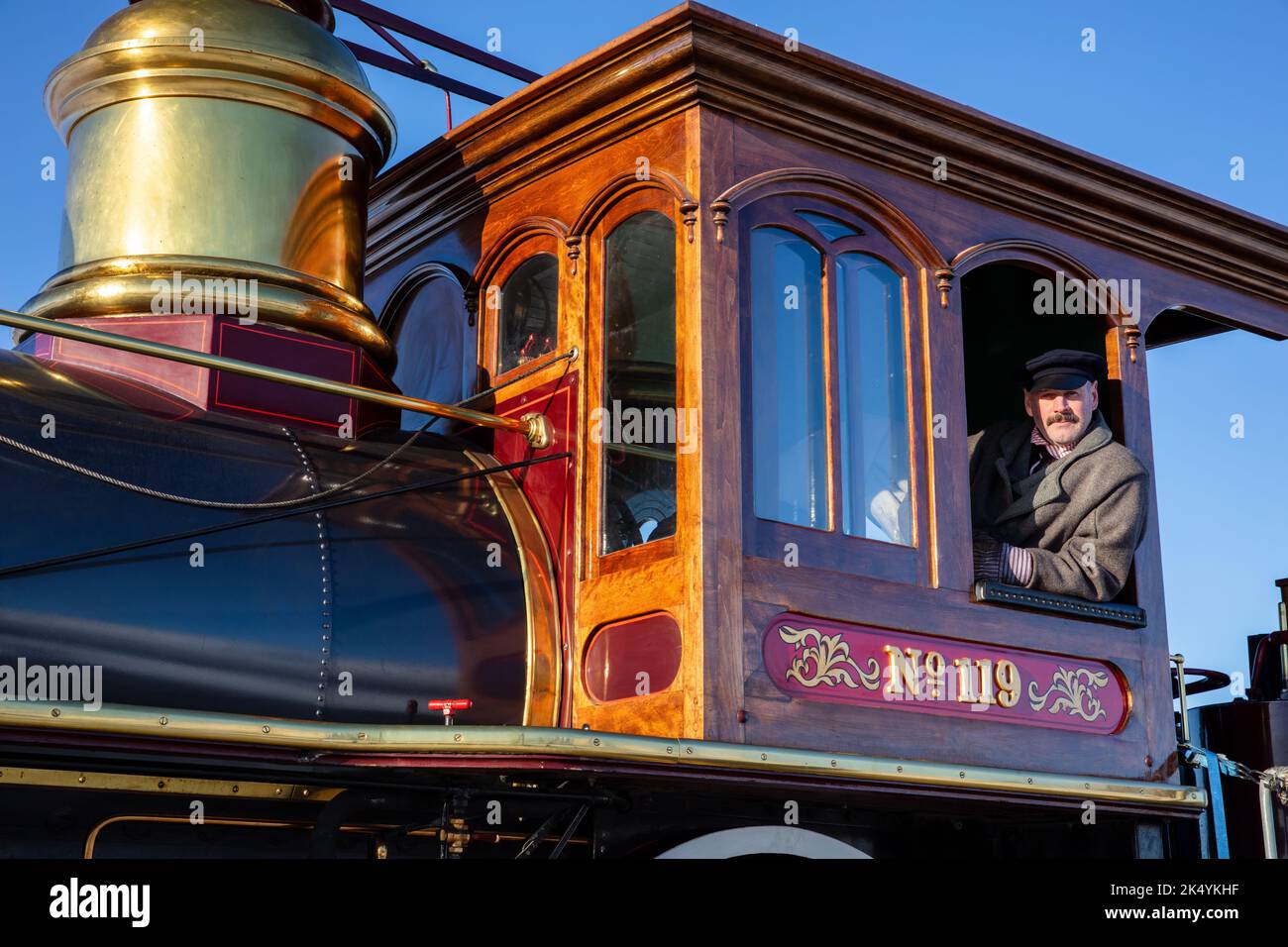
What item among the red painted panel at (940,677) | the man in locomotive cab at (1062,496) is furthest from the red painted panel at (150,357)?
the man in locomotive cab at (1062,496)

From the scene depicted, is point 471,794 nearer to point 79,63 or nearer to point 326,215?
point 326,215

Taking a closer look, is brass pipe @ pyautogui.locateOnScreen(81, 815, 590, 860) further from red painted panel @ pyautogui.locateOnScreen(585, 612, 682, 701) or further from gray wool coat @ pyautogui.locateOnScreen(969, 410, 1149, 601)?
gray wool coat @ pyautogui.locateOnScreen(969, 410, 1149, 601)

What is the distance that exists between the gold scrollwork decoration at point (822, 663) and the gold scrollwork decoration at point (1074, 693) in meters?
0.64

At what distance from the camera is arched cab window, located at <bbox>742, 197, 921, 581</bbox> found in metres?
4.52

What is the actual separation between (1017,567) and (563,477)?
1.42 m

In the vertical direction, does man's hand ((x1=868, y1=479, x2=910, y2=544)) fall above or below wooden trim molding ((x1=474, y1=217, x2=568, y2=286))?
below

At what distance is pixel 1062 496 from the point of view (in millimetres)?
5355

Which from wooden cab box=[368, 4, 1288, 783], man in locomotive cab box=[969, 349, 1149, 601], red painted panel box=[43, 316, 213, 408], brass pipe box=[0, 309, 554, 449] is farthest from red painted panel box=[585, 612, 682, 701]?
red painted panel box=[43, 316, 213, 408]

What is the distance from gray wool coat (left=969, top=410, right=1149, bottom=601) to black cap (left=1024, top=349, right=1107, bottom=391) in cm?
13

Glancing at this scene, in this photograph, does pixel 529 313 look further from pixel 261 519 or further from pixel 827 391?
pixel 261 519

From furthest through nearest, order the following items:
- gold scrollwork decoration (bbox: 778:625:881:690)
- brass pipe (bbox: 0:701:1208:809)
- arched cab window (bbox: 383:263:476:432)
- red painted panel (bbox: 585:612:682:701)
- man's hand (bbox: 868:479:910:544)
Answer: arched cab window (bbox: 383:263:476:432), man's hand (bbox: 868:479:910:544), gold scrollwork decoration (bbox: 778:625:881:690), red painted panel (bbox: 585:612:682:701), brass pipe (bbox: 0:701:1208:809)

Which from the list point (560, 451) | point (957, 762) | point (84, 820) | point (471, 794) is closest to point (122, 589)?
point (84, 820)

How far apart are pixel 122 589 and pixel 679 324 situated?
1574 millimetres

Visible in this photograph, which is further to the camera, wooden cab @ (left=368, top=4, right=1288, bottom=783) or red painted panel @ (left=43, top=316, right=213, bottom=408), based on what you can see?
red painted panel @ (left=43, top=316, right=213, bottom=408)
